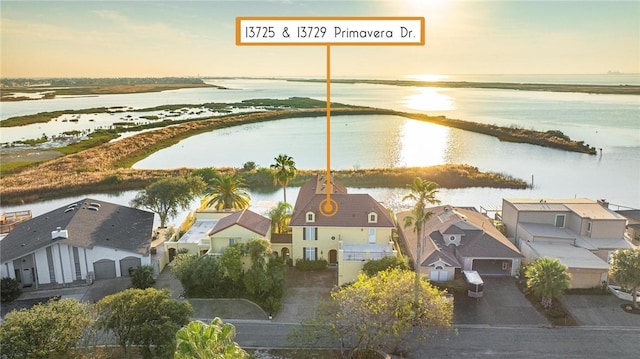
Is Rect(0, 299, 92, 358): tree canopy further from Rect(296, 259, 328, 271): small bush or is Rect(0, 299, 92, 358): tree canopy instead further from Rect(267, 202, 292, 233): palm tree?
Rect(267, 202, 292, 233): palm tree

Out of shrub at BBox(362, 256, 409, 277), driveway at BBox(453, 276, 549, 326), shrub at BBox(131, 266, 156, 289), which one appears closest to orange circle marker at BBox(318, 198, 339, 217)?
shrub at BBox(362, 256, 409, 277)

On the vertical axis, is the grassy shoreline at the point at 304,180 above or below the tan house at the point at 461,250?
below

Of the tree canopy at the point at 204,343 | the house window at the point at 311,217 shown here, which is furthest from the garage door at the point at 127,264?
the tree canopy at the point at 204,343

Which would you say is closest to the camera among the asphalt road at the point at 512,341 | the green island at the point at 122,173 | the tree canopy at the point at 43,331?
the tree canopy at the point at 43,331

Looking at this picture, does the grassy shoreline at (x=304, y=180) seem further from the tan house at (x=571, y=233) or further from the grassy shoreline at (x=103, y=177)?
the tan house at (x=571, y=233)

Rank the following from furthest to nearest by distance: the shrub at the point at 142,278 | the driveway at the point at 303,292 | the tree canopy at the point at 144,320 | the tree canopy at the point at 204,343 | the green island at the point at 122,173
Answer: the green island at the point at 122,173, the shrub at the point at 142,278, the driveway at the point at 303,292, the tree canopy at the point at 144,320, the tree canopy at the point at 204,343

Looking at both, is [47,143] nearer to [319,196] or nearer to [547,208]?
[319,196]
